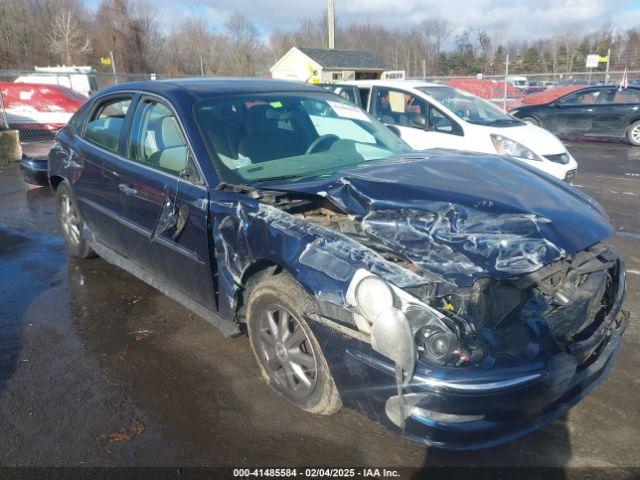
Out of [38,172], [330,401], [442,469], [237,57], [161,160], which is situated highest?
[237,57]

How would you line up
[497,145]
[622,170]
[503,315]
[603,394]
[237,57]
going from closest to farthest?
1. [503,315]
2. [603,394]
3. [497,145]
4. [622,170]
5. [237,57]

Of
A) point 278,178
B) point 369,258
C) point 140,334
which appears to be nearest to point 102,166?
point 140,334

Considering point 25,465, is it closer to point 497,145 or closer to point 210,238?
point 210,238

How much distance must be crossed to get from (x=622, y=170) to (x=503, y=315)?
29.4 feet

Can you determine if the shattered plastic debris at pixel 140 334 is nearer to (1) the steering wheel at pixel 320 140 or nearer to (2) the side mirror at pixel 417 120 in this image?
(1) the steering wheel at pixel 320 140

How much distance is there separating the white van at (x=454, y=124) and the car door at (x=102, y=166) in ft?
13.6

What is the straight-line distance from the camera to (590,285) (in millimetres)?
2645

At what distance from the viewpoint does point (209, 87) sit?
3777mm

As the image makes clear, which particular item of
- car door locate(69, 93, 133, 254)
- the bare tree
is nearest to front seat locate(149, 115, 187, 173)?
car door locate(69, 93, 133, 254)

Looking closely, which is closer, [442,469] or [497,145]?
[442,469]

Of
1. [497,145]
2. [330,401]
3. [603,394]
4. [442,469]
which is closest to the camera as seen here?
[442,469]

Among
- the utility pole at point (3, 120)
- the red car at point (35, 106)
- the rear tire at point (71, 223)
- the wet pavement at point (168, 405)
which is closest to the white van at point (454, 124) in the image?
the wet pavement at point (168, 405)

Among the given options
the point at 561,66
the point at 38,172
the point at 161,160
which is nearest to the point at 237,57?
the point at 561,66

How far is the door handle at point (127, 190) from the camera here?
3.70 metres
